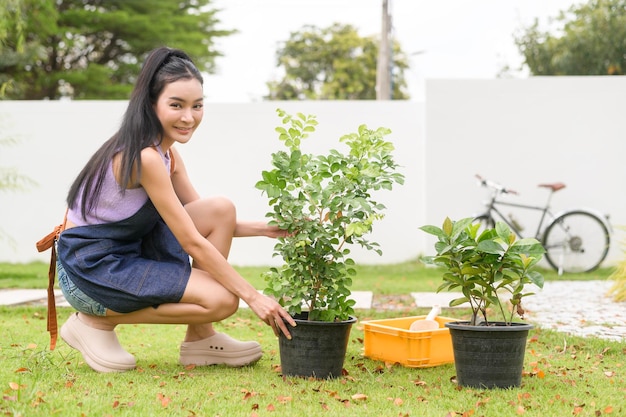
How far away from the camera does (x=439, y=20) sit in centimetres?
1506

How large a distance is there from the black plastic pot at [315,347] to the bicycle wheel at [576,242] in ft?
14.6

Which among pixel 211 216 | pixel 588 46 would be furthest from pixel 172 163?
pixel 588 46

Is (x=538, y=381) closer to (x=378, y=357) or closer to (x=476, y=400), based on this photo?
(x=476, y=400)

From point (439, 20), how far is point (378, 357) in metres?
12.8

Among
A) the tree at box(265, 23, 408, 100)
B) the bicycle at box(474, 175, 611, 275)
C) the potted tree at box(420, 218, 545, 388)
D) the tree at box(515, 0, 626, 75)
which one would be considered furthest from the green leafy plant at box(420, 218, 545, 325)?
the tree at box(265, 23, 408, 100)

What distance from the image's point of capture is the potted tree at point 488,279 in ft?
8.34

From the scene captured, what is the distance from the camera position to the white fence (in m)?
7.12

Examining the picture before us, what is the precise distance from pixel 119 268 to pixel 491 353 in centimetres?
127

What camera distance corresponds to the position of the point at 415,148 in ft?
24.6

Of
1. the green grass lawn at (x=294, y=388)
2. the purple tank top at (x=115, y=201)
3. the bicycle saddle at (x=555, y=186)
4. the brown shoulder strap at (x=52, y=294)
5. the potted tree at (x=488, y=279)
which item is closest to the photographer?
the green grass lawn at (x=294, y=388)

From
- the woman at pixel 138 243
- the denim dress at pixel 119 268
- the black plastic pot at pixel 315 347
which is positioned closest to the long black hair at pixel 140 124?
the woman at pixel 138 243

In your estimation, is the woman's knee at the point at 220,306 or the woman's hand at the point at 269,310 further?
the woman's knee at the point at 220,306

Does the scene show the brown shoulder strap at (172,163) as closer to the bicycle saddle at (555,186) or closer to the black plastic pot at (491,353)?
the black plastic pot at (491,353)

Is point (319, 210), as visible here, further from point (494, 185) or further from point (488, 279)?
point (494, 185)
